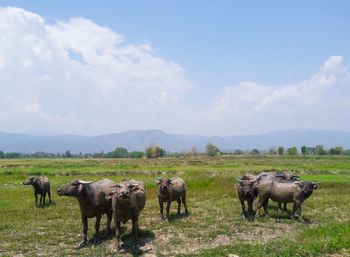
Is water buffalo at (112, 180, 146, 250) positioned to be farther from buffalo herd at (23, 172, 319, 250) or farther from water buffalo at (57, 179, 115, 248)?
water buffalo at (57, 179, 115, 248)

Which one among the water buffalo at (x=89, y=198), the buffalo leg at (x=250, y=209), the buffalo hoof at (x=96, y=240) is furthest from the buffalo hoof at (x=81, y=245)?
the buffalo leg at (x=250, y=209)

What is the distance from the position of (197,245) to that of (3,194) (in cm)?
2108

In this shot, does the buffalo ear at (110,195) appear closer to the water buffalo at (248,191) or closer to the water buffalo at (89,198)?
the water buffalo at (89,198)

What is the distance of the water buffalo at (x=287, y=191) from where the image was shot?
19.1m

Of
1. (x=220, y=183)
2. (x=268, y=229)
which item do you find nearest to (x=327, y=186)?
(x=220, y=183)

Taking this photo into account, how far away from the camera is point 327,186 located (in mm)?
35156

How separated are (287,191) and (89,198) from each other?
392 inches

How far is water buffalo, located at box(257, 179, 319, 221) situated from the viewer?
19125 mm

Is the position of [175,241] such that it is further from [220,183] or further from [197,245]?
[220,183]

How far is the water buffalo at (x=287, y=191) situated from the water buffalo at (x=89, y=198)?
8231 mm

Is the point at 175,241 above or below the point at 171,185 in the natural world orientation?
below

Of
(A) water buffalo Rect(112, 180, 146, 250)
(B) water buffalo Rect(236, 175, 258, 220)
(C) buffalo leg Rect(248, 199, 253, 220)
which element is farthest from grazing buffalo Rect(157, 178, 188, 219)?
(A) water buffalo Rect(112, 180, 146, 250)

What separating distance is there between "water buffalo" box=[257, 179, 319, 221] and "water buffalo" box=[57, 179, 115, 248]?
8231 millimetres

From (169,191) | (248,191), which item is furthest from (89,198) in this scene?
(248,191)
